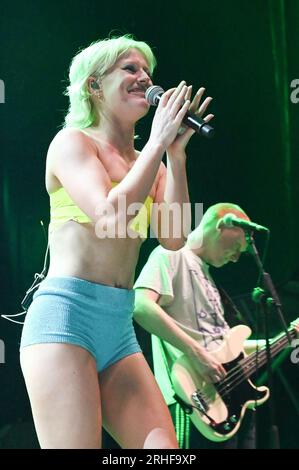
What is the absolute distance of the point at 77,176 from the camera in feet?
4.71

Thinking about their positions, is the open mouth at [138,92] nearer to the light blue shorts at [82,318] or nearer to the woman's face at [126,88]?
the woman's face at [126,88]

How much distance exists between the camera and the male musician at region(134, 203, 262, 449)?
7.70ft

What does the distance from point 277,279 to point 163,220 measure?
120 cm

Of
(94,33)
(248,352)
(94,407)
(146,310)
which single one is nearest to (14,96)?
(94,33)

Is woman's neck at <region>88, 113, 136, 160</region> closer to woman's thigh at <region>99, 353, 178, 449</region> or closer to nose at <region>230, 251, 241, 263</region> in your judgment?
woman's thigh at <region>99, 353, 178, 449</region>

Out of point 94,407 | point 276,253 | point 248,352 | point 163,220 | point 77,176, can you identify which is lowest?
point 248,352

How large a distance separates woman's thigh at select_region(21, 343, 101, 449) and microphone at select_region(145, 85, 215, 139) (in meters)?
0.57

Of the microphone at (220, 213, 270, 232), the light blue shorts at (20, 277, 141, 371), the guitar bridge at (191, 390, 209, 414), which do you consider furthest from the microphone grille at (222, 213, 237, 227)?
the light blue shorts at (20, 277, 141, 371)

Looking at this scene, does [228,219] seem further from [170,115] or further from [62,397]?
[62,397]

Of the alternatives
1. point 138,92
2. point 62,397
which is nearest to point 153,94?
point 138,92

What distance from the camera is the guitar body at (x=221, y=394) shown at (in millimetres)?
2307

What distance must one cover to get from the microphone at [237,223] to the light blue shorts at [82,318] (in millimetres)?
950
